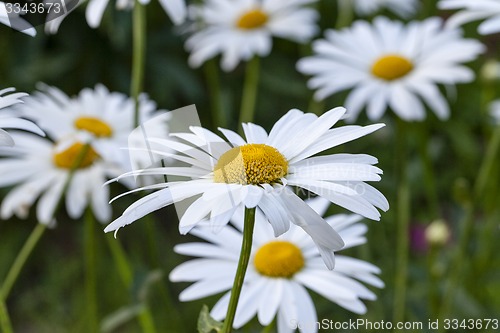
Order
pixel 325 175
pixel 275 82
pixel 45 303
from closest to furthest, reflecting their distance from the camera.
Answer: pixel 325 175 < pixel 45 303 < pixel 275 82

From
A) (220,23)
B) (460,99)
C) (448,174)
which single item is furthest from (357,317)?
(460,99)

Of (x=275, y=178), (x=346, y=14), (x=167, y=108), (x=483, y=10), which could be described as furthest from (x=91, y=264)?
(x=167, y=108)

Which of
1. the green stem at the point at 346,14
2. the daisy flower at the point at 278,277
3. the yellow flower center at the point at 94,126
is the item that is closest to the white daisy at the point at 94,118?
the yellow flower center at the point at 94,126

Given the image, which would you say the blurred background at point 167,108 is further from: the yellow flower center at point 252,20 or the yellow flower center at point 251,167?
the yellow flower center at point 251,167

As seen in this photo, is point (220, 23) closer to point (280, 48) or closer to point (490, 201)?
point (490, 201)

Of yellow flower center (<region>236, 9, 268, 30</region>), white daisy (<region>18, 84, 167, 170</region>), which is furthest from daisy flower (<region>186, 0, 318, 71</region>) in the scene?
white daisy (<region>18, 84, 167, 170</region>)

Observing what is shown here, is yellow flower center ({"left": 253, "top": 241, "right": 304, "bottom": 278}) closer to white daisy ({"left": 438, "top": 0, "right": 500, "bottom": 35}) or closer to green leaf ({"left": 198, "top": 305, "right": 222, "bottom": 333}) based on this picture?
green leaf ({"left": 198, "top": 305, "right": 222, "bottom": 333})
